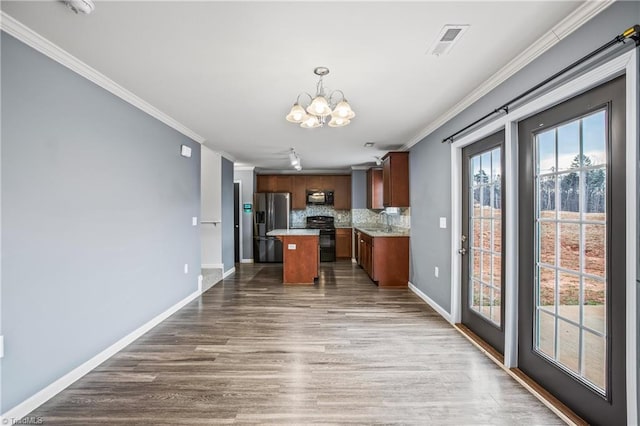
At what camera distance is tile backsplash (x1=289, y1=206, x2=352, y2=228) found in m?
8.57

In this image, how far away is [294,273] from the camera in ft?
18.2

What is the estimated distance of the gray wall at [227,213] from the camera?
6.12 m

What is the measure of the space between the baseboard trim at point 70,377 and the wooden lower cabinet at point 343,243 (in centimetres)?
521

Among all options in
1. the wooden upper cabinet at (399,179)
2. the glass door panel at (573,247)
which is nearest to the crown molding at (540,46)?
the glass door panel at (573,247)

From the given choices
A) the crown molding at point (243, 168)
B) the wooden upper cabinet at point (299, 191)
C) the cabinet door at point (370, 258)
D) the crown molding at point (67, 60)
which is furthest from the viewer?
the wooden upper cabinet at point (299, 191)

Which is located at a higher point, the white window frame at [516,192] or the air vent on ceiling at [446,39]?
the air vent on ceiling at [446,39]

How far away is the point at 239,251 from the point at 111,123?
17.5 feet

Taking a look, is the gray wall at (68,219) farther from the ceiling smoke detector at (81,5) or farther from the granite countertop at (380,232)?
the granite countertop at (380,232)

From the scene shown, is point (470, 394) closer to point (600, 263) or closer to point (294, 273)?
point (600, 263)

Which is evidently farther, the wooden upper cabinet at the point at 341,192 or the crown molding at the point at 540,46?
the wooden upper cabinet at the point at 341,192

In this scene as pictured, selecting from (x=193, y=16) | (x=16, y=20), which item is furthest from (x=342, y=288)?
(x=16, y=20)

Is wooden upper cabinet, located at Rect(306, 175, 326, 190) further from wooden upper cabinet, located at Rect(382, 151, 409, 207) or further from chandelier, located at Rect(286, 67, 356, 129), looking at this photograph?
chandelier, located at Rect(286, 67, 356, 129)

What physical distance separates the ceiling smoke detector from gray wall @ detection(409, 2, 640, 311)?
2747 mm

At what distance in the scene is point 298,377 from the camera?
2391 millimetres
